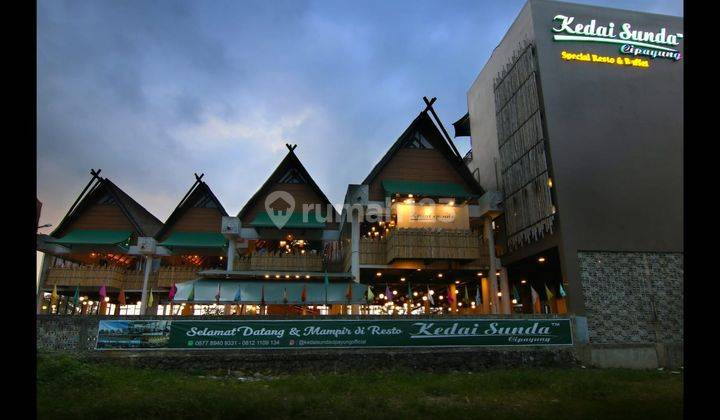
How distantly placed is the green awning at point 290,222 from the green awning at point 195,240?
197 inches

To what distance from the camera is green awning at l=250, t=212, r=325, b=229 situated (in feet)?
113

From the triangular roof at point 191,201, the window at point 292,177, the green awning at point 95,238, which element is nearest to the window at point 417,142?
the window at point 292,177

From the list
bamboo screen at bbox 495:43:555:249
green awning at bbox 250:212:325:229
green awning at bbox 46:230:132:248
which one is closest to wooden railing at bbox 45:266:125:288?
green awning at bbox 46:230:132:248

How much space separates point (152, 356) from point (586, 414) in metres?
16.1

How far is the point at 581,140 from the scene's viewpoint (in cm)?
2914

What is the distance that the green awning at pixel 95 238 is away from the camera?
37.8 m

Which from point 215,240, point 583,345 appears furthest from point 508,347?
point 215,240

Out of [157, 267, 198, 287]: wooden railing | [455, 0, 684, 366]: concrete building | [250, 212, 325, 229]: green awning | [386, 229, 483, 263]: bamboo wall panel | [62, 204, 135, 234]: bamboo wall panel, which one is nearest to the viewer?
[455, 0, 684, 366]: concrete building

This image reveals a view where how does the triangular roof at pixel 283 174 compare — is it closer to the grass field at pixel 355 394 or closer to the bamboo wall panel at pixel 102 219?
the bamboo wall panel at pixel 102 219

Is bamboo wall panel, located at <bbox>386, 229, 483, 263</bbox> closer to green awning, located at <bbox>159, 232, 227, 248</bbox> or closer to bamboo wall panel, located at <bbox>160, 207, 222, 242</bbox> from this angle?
green awning, located at <bbox>159, 232, 227, 248</bbox>

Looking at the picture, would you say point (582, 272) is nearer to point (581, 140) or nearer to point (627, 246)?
point (627, 246)

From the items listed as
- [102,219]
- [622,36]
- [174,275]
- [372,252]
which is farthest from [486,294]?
[102,219]

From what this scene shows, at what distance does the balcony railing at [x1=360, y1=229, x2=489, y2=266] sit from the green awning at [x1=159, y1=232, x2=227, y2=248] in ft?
42.6

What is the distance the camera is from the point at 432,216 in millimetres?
32188
